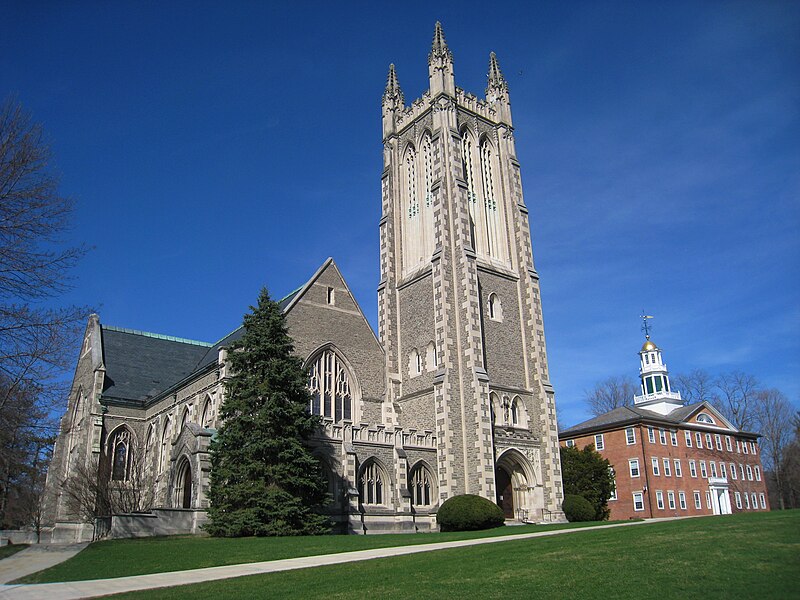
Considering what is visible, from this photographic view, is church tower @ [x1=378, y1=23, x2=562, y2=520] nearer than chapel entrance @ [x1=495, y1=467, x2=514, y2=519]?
Yes

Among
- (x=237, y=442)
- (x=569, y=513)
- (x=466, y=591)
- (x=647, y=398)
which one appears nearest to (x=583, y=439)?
(x=647, y=398)

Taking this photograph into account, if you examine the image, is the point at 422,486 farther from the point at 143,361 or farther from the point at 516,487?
the point at 143,361

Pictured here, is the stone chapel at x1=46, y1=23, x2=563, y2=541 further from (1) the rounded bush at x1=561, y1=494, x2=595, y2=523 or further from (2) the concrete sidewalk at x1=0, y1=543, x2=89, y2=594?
(2) the concrete sidewalk at x1=0, y1=543, x2=89, y2=594

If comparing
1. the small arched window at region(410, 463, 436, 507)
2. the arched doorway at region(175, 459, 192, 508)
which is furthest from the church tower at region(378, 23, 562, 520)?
the arched doorway at region(175, 459, 192, 508)

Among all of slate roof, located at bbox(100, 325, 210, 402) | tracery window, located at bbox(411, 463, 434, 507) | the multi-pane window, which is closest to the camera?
tracery window, located at bbox(411, 463, 434, 507)

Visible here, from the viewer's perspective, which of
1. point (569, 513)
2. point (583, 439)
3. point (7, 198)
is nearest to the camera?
point (7, 198)

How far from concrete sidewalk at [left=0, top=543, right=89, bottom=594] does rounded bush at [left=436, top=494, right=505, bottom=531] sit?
13.8 metres

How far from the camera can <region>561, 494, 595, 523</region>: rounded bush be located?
32531 millimetres

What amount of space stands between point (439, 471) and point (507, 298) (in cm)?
1092

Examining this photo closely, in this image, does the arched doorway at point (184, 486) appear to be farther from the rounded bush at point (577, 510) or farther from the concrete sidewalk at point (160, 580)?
the rounded bush at point (577, 510)

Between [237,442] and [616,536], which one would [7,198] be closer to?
[237,442]

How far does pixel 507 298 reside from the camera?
121ft

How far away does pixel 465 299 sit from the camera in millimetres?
33250

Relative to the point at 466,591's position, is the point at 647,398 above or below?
above
